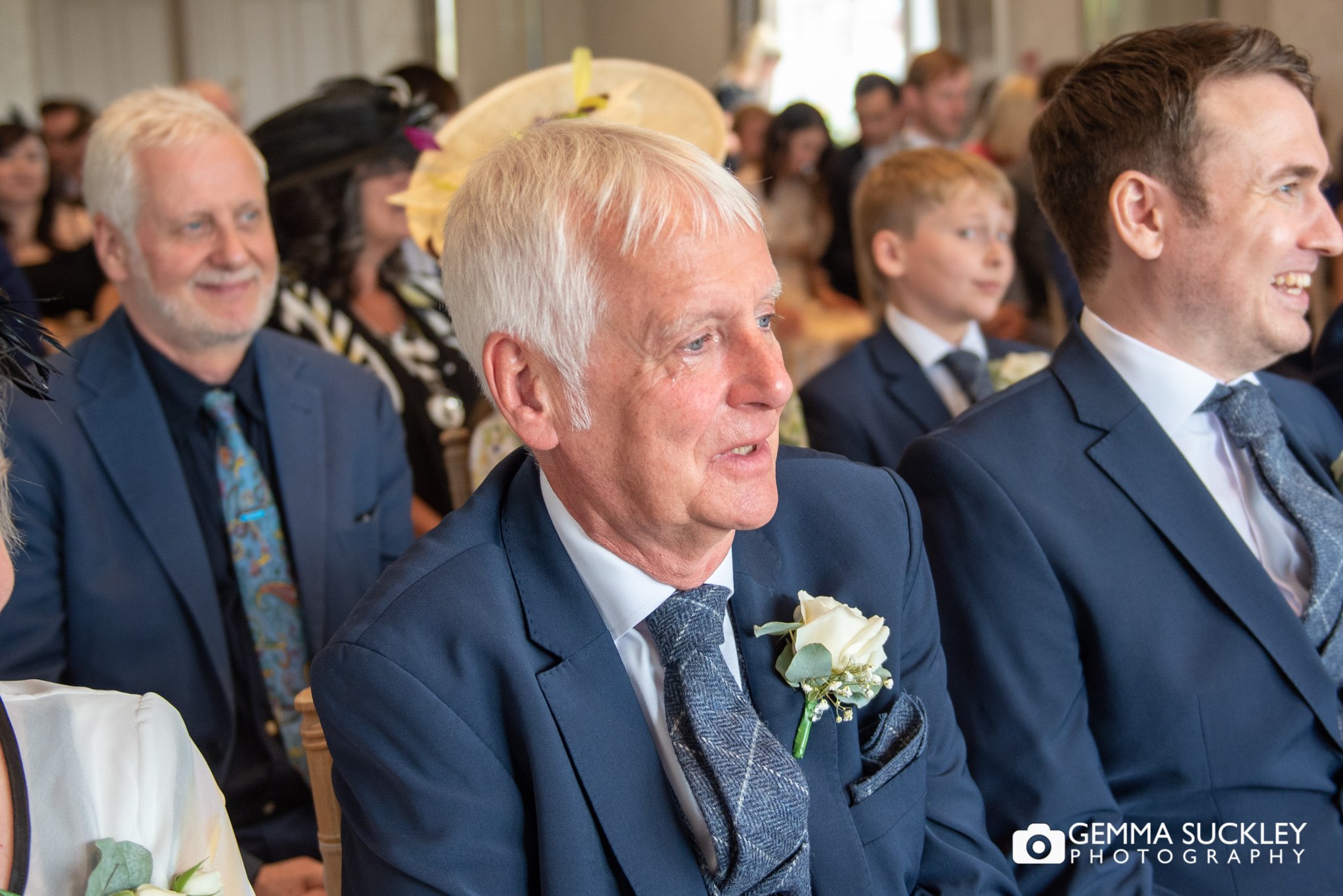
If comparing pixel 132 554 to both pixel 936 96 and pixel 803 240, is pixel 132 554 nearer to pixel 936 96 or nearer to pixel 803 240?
pixel 803 240

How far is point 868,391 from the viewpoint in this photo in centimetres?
297

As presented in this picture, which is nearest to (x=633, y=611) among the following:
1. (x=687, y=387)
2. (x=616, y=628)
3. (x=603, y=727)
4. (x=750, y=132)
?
(x=616, y=628)

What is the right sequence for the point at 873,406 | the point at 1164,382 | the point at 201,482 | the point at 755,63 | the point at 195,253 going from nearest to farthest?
the point at 1164,382 → the point at 201,482 → the point at 195,253 → the point at 873,406 → the point at 755,63

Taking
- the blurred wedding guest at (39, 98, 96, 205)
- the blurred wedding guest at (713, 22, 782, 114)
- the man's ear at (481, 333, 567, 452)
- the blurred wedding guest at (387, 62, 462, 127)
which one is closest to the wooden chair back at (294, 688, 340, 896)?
the man's ear at (481, 333, 567, 452)

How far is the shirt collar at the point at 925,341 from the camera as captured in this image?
3117 millimetres

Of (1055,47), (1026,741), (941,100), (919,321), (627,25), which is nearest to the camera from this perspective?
(1026,741)

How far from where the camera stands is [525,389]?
4.50 ft

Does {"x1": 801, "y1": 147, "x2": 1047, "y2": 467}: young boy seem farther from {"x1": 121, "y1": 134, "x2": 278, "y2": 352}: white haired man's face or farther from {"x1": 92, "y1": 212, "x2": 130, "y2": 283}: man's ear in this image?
{"x1": 92, "y1": 212, "x2": 130, "y2": 283}: man's ear

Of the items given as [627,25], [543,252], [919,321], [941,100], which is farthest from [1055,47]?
[543,252]

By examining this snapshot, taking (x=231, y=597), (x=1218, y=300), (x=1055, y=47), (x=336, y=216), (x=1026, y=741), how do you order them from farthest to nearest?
(x=1055, y=47) → (x=336, y=216) → (x=231, y=597) → (x=1218, y=300) → (x=1026, y=741)

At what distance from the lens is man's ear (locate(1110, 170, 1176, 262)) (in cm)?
183

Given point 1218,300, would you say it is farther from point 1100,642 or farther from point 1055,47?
point 1055,47

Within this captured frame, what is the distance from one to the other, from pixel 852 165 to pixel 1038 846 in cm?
487

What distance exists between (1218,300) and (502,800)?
4.14ft
